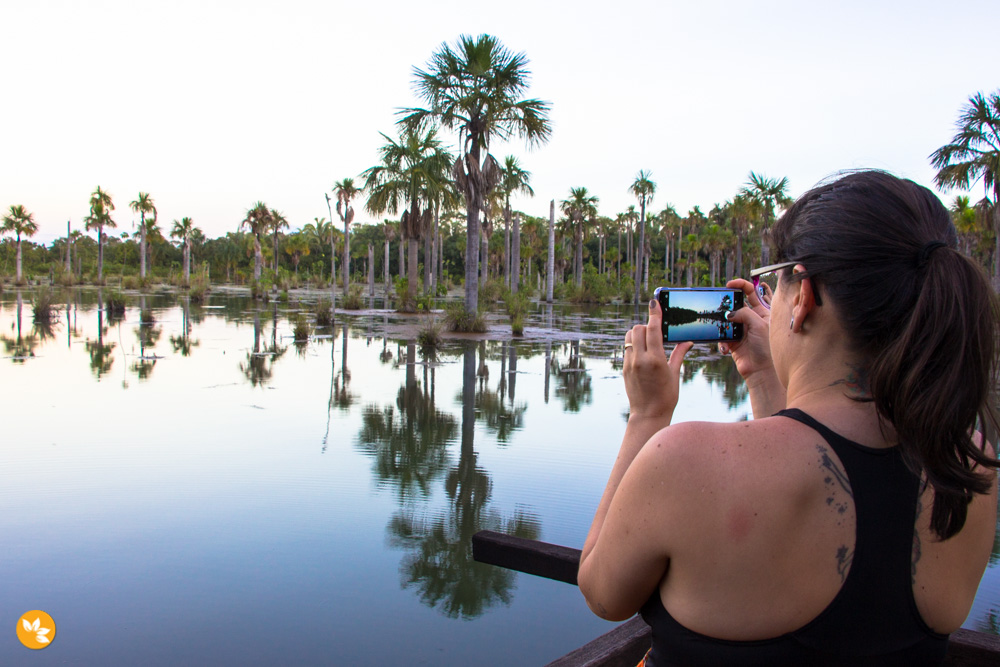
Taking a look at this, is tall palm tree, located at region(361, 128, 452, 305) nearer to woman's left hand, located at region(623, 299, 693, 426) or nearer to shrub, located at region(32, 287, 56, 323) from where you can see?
shrub, located at region(32, 287, 56, 323)

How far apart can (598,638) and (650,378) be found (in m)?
0.83

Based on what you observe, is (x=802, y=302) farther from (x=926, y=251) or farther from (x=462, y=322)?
(x=462, y=322)

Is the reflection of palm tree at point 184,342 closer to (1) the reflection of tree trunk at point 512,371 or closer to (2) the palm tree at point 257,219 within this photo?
(1) the reflection of tree trunk at point 512,371

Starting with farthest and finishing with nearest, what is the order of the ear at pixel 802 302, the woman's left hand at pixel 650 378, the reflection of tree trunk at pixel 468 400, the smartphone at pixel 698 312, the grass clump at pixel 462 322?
the grass clump at pixel 462 322
the reflection of tree trunk at pixel 468 400
the smartphone at pixel 698 312
the woman's left hand at pixel 650 378
the ear at pixel 802 302

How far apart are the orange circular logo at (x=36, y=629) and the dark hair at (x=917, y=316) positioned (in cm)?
382

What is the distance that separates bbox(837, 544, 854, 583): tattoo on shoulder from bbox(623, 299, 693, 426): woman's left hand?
0.36 m

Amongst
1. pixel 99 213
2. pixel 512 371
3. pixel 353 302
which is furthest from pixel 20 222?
pixel 512 371

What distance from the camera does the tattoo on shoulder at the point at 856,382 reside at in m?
1.06

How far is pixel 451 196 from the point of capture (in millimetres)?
29766

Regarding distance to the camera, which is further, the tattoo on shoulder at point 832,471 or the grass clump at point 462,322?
the grass clump at point 462,322

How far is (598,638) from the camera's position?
175 centimetres

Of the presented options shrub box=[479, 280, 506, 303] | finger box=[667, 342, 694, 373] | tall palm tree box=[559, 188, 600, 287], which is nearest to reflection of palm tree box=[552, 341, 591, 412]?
finger box=[667, 342, 694, 373]

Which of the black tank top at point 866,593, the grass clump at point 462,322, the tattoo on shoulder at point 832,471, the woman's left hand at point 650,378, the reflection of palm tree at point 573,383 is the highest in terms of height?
the woman's left hand at point 650,378

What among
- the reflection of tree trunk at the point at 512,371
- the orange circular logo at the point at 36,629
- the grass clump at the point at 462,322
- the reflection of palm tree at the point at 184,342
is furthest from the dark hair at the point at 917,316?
the grass clump at the point at 462,322
